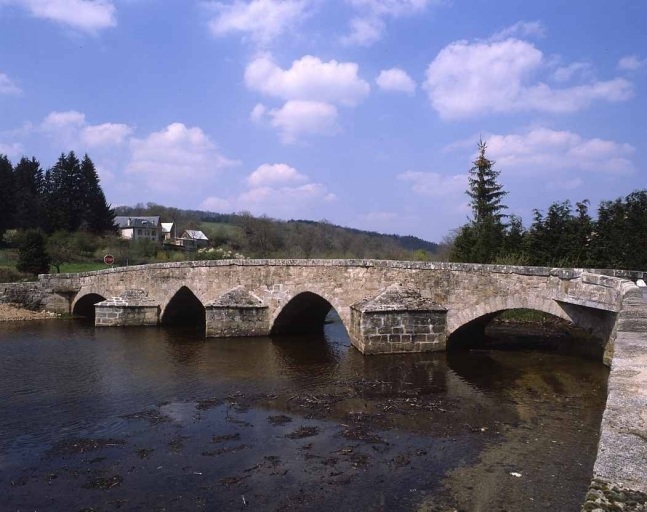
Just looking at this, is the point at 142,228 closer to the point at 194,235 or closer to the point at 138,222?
the point at 138,222

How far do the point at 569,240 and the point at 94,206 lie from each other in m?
42.8

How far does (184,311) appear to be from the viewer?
2075 centimetres

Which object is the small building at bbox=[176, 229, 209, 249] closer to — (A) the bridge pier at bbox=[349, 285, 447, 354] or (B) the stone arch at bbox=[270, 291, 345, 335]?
(B) the stone arch at bbox=[270, 291, 345, 335]

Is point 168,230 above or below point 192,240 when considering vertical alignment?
above

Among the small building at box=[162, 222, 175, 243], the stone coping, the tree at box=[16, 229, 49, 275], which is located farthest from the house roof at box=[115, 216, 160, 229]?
the stone coping

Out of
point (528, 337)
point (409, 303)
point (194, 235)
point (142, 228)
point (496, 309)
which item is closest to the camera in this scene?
point (496, 309)

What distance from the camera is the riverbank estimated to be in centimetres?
2170

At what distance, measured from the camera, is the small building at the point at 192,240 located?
194ft

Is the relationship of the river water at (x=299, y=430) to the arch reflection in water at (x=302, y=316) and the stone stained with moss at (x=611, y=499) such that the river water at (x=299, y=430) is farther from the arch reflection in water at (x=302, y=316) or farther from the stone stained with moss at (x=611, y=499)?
the stone stained with moss at (x=611, y=499)

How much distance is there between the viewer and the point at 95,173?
51.3 metres

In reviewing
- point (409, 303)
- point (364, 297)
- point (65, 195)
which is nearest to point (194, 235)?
point (65, 195)

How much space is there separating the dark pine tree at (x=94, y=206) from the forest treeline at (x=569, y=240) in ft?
120

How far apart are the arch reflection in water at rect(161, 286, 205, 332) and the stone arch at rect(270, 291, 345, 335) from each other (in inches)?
144

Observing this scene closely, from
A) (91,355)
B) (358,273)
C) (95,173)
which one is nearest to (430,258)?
(358,273)
